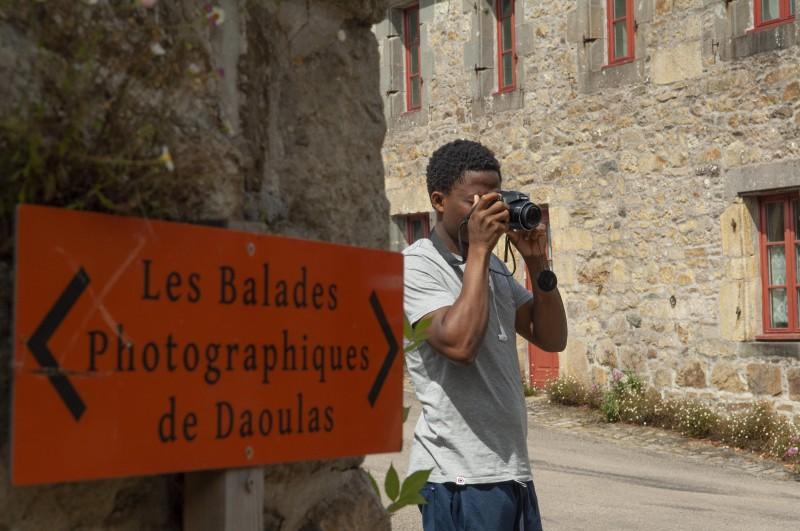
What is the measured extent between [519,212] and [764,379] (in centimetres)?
862

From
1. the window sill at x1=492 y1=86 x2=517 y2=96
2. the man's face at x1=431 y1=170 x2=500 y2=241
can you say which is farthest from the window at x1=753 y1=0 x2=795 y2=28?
the man's face at x1=431 y1=170 x2=500 y2=241

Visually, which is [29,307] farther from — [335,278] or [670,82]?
[670,82]

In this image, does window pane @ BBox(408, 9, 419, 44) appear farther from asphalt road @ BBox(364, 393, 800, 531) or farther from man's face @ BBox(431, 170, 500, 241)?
man's face @ BBox(431, 170, 500, 241)

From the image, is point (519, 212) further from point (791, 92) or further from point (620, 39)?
point (620, 39)

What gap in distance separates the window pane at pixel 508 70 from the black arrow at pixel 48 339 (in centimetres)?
1345

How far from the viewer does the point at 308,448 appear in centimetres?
203

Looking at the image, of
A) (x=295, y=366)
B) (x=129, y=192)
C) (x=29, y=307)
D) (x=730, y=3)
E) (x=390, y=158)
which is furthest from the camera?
(x=390, y=158)

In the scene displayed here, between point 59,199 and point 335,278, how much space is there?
0.58 m

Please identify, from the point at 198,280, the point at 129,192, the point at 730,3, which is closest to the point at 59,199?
the point at 129,192

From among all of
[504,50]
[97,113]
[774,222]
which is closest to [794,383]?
[774,222]

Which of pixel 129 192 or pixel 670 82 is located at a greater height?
pixel 670 82

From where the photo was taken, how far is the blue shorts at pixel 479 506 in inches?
127

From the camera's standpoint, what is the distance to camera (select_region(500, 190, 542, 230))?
140 inches

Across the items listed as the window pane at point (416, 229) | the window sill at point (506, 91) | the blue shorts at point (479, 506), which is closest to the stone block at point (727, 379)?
the window sill at point (506, 91)
